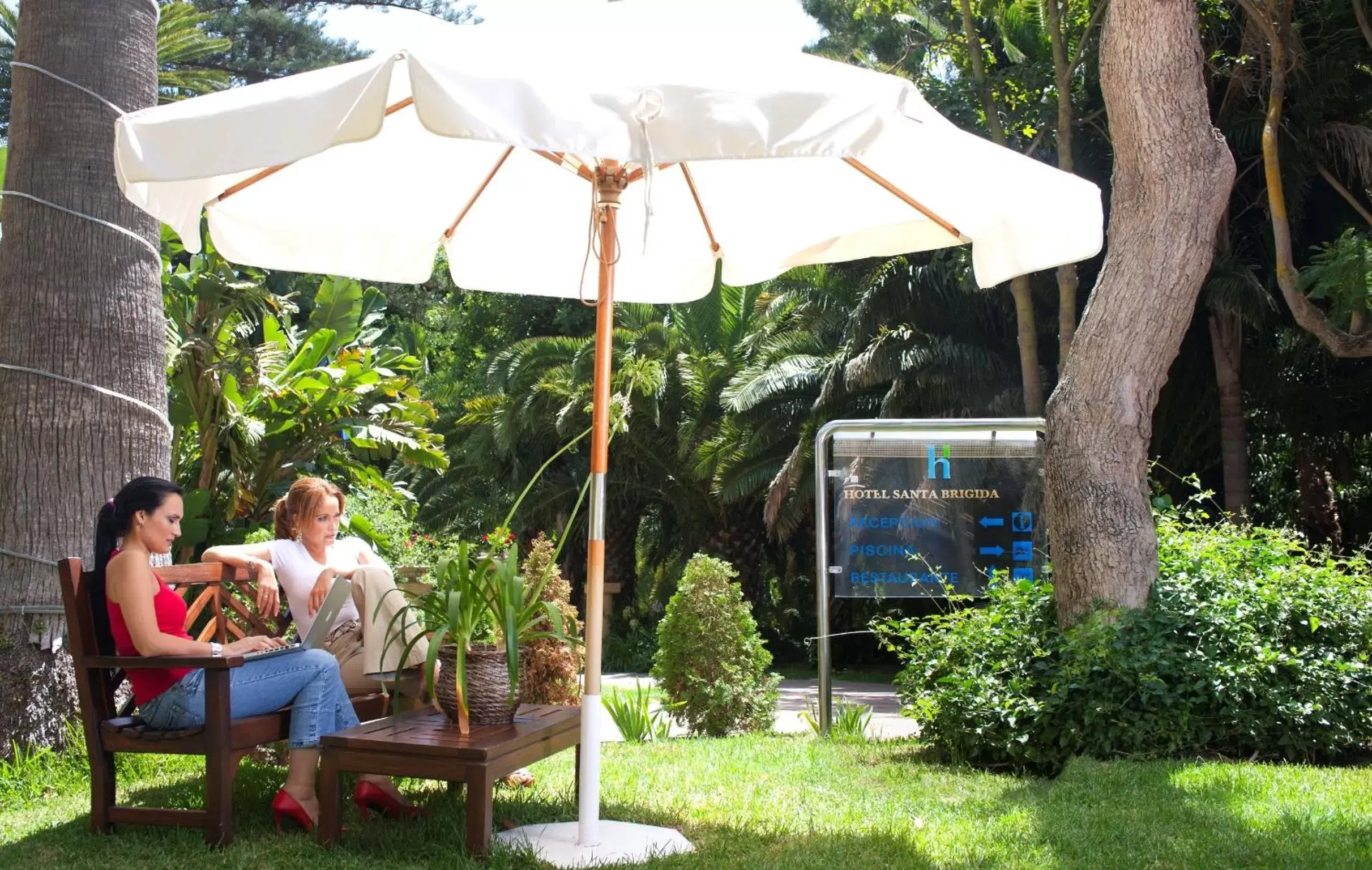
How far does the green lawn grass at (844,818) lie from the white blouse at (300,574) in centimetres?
71

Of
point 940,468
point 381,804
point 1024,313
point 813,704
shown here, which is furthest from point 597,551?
point 1024,313

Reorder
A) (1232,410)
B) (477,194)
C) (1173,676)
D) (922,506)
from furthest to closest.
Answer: (1232,410) < (922,506) < (1173,676) < (477,194)

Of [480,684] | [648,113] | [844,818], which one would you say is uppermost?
[648,113]

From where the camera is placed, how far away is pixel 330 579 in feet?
17.9

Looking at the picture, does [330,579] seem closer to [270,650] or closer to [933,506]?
[270,650]

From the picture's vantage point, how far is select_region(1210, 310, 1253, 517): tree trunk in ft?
49.2

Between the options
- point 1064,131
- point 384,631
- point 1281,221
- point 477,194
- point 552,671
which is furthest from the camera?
point 1064,131

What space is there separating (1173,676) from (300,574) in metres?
4.20

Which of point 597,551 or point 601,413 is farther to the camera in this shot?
point 601,413

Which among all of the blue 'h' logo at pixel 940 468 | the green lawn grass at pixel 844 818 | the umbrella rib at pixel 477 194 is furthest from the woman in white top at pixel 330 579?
the blue 'h' logo at pixel 940 468

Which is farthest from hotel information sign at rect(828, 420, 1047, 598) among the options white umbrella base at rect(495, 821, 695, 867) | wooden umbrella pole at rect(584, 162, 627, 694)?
wooden umbrella pole at rect(584, 162, 627, 694)

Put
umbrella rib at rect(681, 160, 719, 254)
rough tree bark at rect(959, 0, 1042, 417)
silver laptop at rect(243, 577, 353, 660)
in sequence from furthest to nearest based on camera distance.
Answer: rough tree bark at rect(959, 0, 1042, 417) → umbrella rib at rect(681, 160, 719, 254) → silver laptop at rect(243, 577, 353, 660)

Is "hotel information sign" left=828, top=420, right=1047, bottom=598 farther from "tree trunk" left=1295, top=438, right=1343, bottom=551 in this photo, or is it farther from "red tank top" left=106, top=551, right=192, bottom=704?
"tree trunk" left=1295, top=438, right=1343, bottom=551

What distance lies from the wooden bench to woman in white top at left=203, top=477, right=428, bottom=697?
664 millimetres
